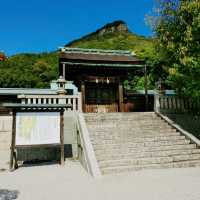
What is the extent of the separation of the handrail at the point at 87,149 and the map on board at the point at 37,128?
1.14m

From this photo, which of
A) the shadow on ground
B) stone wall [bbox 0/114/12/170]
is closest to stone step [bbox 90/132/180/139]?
stone wall [bbox 0/114/12/170]

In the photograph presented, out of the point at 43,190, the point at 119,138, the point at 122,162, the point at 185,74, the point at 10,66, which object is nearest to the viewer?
the point at 43,190

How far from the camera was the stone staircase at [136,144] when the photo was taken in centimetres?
1012

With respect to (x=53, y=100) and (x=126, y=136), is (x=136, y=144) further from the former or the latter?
(x=53, y=100)

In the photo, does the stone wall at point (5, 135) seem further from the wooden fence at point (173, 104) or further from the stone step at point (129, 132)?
the wooden fence at point (173, 104)

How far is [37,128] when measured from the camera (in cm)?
1102

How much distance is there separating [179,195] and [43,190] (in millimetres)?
3606

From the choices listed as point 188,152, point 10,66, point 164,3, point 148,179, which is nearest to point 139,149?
point 188,152

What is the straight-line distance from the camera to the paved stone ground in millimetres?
6785

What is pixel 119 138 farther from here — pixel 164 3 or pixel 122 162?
pixel 164 3

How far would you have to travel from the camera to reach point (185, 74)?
42.4ft

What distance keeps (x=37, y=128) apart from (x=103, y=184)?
4.25 metres

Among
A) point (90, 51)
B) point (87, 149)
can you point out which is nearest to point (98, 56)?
point (90, 51)

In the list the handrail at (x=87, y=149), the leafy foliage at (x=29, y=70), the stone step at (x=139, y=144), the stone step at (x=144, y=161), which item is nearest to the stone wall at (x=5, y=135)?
the handrail at (x=87, y=149)
